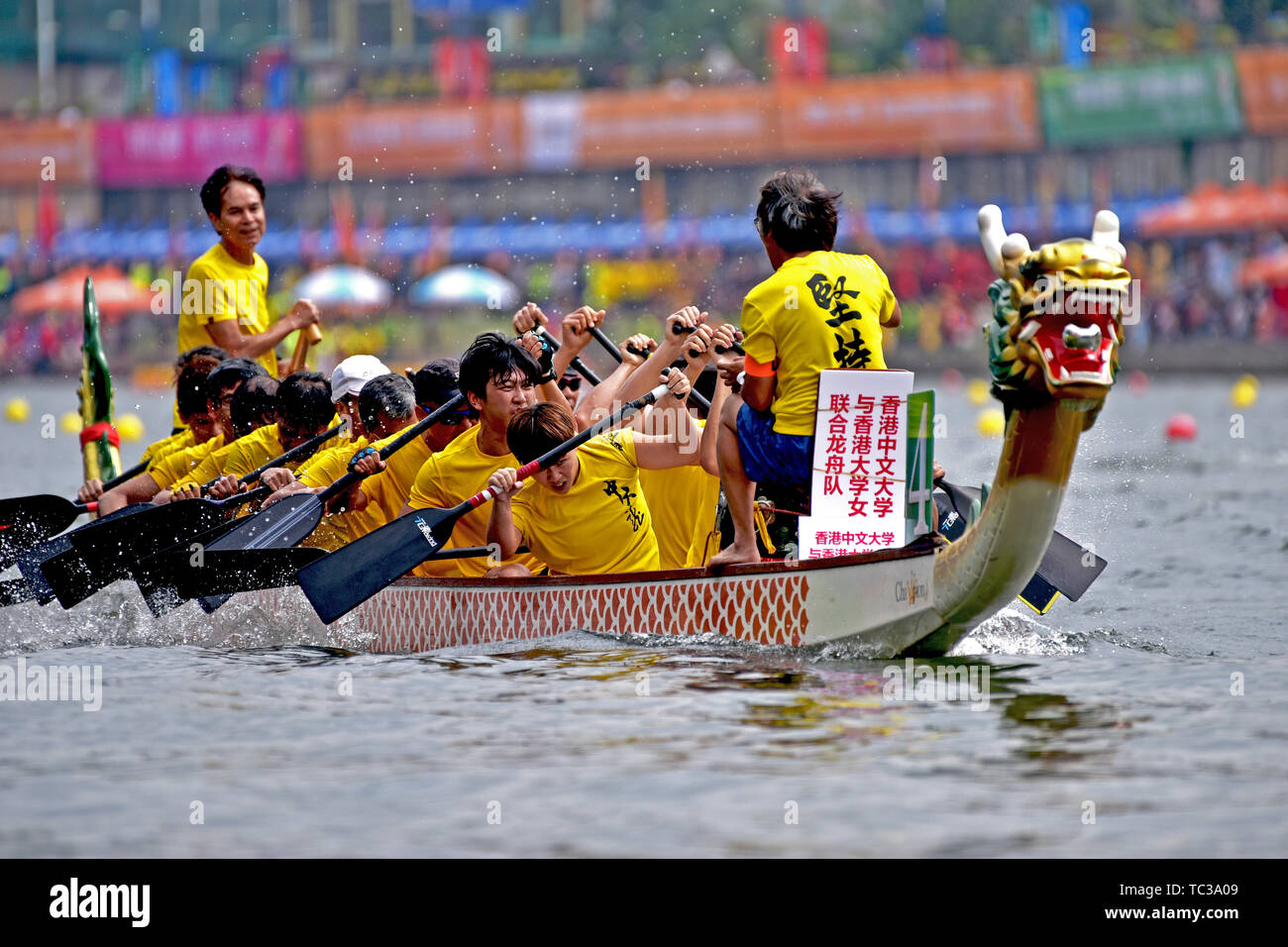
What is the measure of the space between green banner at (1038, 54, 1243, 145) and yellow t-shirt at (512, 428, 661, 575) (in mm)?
34695

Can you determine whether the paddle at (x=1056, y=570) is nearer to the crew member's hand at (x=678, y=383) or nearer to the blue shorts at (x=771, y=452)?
the blue shorts at (x=771, y=452)

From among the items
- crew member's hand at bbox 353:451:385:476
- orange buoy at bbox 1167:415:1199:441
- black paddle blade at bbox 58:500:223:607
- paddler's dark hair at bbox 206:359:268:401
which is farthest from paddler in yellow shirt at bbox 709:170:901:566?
orange buoy at bbox 1167:415:1199:441

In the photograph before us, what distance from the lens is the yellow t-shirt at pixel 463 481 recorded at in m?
8.05

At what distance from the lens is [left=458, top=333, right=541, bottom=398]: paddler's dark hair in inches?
304

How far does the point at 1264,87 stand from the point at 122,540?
35.3 meters

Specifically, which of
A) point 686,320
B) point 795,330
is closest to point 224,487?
point 686,320

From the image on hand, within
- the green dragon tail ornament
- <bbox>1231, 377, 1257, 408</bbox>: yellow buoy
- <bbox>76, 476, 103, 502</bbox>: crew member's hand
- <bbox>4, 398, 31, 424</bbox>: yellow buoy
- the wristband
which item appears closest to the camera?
the wristband

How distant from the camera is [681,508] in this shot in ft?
27.3

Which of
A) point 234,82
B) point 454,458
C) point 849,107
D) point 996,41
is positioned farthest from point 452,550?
point 234,82

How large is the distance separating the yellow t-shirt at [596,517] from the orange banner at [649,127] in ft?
117

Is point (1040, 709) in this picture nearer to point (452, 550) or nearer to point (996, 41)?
point (452, 550)

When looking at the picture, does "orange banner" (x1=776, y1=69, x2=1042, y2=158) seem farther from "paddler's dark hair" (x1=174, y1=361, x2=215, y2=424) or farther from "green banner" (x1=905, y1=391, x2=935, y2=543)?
"green banner" (x1=905, y1=391, x2=935, y2=543)

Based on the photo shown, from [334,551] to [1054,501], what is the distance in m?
3.16

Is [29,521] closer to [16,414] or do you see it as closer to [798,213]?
[798,213]
